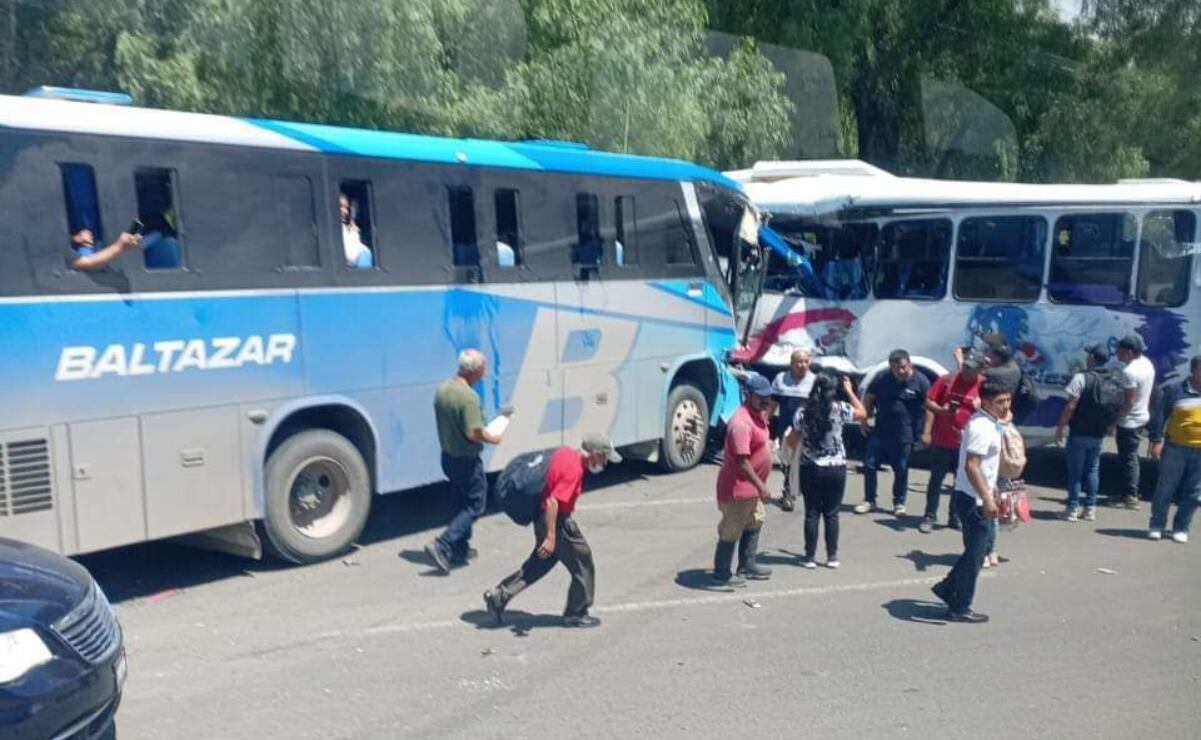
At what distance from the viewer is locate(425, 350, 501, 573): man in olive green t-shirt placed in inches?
343

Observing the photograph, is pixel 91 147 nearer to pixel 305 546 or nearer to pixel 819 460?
pixel 305 546

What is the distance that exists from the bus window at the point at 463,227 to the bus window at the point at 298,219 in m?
1.46

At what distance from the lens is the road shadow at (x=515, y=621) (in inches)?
304

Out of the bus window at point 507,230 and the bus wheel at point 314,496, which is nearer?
the bus wheel at point 314,496

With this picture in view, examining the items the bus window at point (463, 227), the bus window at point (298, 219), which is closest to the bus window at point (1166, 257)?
the bus window at point (463, 227)

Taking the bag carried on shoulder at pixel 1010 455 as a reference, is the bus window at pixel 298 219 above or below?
above

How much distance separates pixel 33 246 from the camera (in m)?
7.38

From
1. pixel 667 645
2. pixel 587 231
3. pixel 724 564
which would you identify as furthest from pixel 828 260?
pixel 667 645

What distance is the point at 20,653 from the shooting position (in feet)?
15.7

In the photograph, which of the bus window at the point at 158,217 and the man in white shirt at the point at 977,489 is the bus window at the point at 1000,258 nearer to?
the man in white shirt at the point at 977,489

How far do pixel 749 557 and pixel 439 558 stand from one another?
7.55ft

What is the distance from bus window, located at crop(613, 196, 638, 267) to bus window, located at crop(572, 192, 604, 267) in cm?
28

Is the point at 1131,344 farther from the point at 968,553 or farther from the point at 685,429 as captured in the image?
the point at 685,429

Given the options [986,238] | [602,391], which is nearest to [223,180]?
[602,391]
